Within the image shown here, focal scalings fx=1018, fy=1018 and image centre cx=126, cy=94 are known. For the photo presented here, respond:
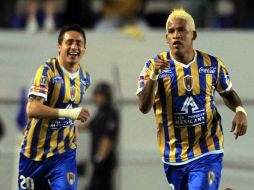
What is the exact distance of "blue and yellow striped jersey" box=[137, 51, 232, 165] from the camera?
7715 mm

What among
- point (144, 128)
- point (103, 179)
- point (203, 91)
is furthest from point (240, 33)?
point (203, 91)

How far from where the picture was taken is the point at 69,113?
25.5ft

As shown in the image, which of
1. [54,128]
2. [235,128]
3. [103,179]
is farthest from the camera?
[103,179]

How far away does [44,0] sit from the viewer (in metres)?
11.6

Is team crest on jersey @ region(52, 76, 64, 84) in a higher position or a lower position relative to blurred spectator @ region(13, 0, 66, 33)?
lower

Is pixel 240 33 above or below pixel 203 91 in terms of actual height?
above

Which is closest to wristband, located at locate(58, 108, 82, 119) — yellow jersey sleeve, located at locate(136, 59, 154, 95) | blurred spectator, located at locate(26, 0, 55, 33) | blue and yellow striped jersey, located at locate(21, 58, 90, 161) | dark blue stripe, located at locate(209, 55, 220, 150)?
blue and yellow striped jersey, located at locate(21, 58, 90, 161)

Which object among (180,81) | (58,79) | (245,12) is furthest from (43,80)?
(245,12)

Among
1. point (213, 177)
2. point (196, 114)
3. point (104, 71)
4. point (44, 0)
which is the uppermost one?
point (44, 0)

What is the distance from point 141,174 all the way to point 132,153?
0.78 ft

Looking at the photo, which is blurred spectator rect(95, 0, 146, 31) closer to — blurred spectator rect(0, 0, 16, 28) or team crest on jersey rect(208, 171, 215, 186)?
blurred spectator rect(0, 0, 16, 28)

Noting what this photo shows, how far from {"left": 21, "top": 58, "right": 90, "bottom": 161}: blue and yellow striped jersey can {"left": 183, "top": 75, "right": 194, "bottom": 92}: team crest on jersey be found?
103 cm

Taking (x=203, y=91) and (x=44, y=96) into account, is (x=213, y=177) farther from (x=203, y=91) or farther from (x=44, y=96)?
(x=44, y=96)

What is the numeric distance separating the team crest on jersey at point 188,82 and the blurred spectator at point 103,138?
292 centimetres
